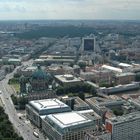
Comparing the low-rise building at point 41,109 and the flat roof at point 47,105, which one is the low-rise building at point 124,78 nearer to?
the flat roof at point 47,105

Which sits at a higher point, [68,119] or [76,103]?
[68,119]

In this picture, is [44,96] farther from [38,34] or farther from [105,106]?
[38,34]

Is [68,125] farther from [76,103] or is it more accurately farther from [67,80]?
[67,80]

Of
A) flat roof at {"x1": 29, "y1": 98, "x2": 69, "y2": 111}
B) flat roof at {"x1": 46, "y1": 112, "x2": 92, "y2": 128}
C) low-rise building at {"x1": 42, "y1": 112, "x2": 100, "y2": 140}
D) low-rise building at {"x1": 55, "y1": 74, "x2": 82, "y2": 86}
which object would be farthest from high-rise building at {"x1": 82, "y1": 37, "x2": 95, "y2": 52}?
low-rise building at {"x1": 42, "y1": 112, "x2": 100, "y2": 140}

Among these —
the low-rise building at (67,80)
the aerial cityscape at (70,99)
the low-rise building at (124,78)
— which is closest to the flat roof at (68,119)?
the aerial cityscape at (70,99)

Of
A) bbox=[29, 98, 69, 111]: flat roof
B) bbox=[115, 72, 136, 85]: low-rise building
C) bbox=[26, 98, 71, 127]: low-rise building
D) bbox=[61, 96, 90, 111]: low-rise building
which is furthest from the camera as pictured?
bbox=[115, 72, 136, 85]: low-rise building

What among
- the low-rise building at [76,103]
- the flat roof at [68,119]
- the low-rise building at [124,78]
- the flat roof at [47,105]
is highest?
the flat roof at [68,119]

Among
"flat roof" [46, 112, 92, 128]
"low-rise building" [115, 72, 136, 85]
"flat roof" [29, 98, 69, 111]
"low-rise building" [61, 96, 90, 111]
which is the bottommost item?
"low-rise building" [115, 72, 136, 85]

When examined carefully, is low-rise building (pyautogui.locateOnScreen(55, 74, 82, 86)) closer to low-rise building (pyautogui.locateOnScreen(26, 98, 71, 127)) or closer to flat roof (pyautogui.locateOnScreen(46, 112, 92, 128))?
low-rise building (pyautogui.locateOnScreen(26, 98, 71, 127))

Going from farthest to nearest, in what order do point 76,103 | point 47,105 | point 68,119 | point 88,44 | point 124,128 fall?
1. point 88,44
2. point 76,103
3. point 47,105
4. point 68,119
5. point 124,128

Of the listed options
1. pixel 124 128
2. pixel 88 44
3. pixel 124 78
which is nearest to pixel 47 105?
pixel 124 128
